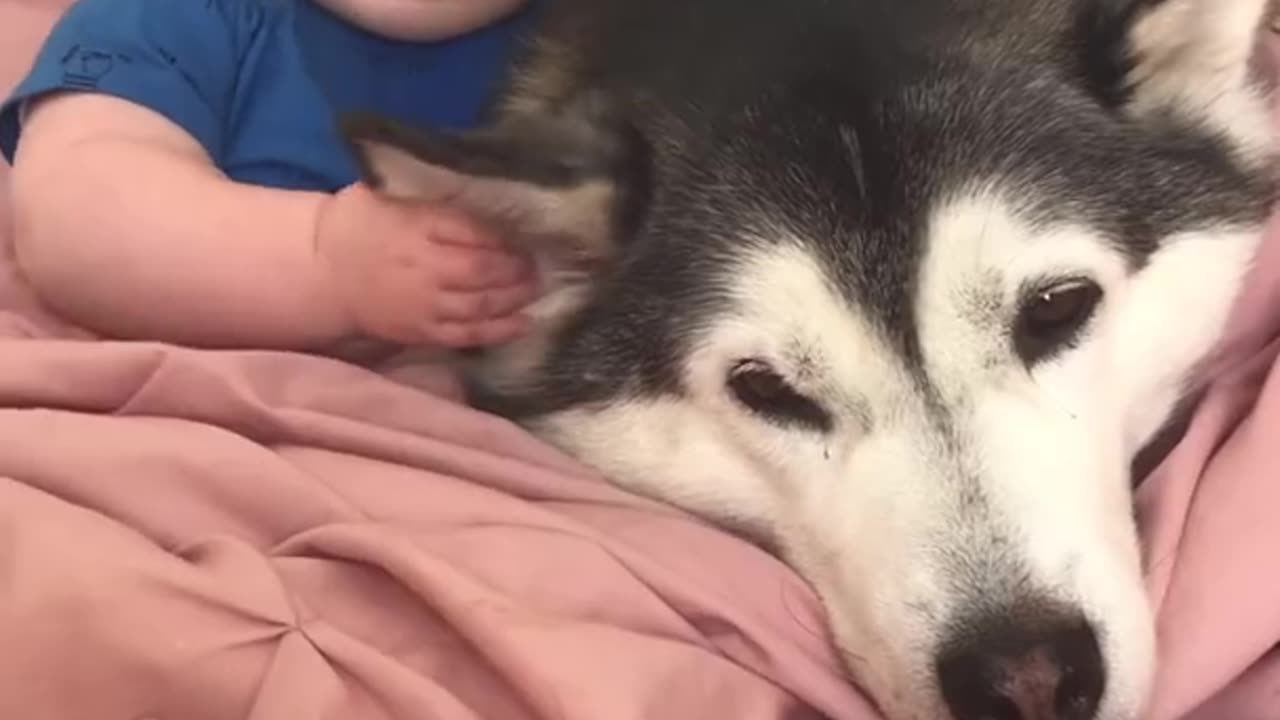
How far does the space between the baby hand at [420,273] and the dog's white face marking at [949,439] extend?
17 cm

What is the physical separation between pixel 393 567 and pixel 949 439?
0.35m

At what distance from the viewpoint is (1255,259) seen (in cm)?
124

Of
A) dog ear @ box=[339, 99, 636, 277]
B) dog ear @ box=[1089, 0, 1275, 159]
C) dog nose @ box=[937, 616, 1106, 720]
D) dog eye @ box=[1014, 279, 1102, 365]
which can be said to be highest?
dog ear @ box=[1089, 0, 1275, 159]

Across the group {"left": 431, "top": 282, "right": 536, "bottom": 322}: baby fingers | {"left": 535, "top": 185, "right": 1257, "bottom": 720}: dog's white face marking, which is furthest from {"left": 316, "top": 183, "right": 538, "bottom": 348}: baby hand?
{"left": 535, "top": 185, "right": 1257, "bottom": 720}: dog's white face marking

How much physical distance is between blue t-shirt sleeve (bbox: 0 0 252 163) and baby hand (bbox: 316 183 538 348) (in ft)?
0.78

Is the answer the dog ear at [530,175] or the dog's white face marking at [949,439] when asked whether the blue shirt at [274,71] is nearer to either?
the dog ear at [530,175]

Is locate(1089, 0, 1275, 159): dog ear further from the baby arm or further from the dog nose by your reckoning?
the baby arm

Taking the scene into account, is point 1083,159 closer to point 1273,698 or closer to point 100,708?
point 1273,698

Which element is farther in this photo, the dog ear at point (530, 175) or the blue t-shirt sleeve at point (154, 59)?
the blue t-shirt sleeve at point (154, 59)

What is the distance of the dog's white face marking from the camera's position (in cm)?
103

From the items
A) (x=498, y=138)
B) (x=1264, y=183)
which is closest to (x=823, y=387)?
(x=498, y=138)

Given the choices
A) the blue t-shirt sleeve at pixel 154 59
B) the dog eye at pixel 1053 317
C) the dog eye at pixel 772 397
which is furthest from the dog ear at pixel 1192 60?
the blue t-shirt sleeve at pixel 154 59

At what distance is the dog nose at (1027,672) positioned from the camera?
98cm

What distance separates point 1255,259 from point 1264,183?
56 mm
